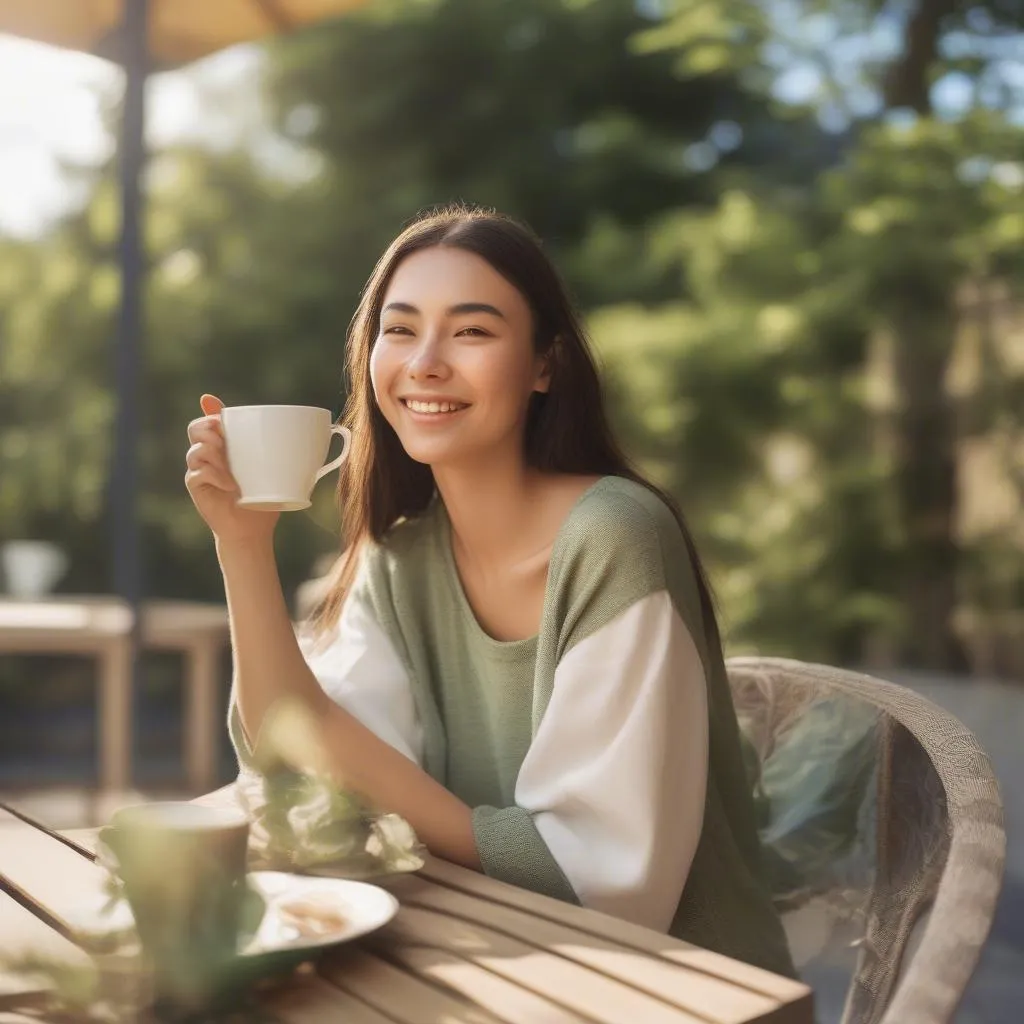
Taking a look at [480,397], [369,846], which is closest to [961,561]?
[480,397]

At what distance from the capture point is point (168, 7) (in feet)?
12.5

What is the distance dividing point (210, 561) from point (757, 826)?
19.4ft

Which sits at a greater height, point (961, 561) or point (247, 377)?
point (247, 377)

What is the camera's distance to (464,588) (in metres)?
1.68

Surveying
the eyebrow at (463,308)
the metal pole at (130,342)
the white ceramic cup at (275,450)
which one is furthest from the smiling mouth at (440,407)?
the metal pole at (130,342)

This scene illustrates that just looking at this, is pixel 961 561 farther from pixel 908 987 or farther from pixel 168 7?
pixel 908 987

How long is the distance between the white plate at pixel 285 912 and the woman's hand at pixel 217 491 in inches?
15.3

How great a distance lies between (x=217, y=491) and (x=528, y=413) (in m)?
0.51

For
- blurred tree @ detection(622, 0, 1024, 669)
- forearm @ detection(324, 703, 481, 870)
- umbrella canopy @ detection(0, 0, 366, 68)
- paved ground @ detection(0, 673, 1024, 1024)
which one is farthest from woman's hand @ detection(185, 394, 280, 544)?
blurred tree @ detection(622, 0, 1024, 669)

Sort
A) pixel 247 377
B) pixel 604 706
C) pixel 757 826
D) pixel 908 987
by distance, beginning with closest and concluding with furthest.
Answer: pixel 908 987 → pixel 604 706 → pixel 757 826 → pixel 247 377

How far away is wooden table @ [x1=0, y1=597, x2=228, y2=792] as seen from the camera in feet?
13.2

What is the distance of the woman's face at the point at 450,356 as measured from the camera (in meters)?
1.48

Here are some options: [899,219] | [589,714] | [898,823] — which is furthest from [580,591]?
[899,219]

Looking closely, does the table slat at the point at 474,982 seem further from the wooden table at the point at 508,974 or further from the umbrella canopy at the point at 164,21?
the umbrella canopy at the point at 164,21
